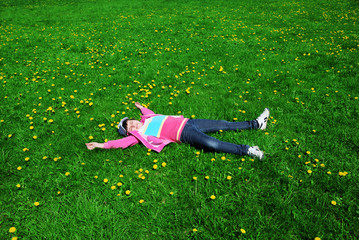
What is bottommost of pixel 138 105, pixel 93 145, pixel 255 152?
pixel 93 145

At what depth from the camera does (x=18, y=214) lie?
2.60 metres

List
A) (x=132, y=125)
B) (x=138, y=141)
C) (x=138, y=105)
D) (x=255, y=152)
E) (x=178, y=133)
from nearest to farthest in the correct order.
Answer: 1. (x=255, y=152)
2. (x=178, y=133)
3. (x=138, y=141)
4. (x=132, y=125)
5. (x=138, y=105)

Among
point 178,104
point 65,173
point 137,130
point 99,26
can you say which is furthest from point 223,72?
point 99,26

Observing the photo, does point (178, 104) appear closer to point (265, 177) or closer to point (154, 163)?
point (154, 163)

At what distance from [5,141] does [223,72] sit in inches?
201

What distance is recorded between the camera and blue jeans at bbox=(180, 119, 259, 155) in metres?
3.15

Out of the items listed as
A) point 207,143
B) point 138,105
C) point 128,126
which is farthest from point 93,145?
point 207,143

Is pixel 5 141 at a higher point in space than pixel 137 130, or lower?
lower

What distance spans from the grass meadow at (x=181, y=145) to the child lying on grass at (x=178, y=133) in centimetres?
12

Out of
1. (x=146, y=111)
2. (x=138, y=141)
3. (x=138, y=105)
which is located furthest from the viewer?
(x=138, y=105)

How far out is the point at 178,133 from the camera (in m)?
3.38

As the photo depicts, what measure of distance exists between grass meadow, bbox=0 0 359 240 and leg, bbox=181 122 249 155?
0.10 meters

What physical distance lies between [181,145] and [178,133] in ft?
0.68

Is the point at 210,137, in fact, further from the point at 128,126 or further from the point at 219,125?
the point at 128,126
